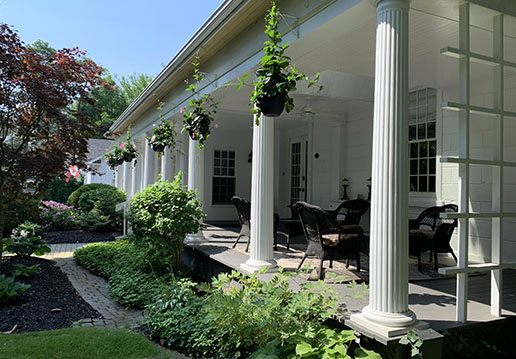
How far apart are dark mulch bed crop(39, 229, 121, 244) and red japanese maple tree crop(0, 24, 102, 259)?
4.36 meters

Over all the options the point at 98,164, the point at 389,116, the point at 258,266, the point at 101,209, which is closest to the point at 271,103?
the point at 389,116

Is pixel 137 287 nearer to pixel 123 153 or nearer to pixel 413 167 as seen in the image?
pixel 413 167

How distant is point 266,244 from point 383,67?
2.53 meters

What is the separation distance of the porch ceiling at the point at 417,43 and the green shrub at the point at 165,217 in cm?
193

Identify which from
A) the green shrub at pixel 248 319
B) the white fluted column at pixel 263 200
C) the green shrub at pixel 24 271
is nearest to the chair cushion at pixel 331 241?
the white fluted column at pixel 263 200

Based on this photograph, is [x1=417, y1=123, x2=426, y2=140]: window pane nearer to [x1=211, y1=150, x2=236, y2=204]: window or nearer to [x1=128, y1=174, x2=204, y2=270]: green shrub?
[x1=128, y1=174, x2=204, y2=270]: green shrub

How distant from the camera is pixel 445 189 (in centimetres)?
581

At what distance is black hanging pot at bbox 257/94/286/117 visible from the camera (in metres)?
3.35

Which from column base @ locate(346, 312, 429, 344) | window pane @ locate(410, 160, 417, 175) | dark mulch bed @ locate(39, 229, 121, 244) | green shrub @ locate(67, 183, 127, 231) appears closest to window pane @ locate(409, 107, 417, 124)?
window pane @ locate(410, 160, 417, 175)

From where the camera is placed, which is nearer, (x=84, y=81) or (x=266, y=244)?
(x=266, y=244)

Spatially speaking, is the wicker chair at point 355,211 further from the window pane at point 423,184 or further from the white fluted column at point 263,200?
the white fluted column at point 263,200

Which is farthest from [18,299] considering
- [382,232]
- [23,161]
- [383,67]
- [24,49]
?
[383,67]

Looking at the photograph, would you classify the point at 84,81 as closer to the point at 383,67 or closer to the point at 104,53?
the point at 383,67

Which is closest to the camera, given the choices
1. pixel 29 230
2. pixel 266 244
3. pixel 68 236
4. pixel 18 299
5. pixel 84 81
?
pixel 266 244
